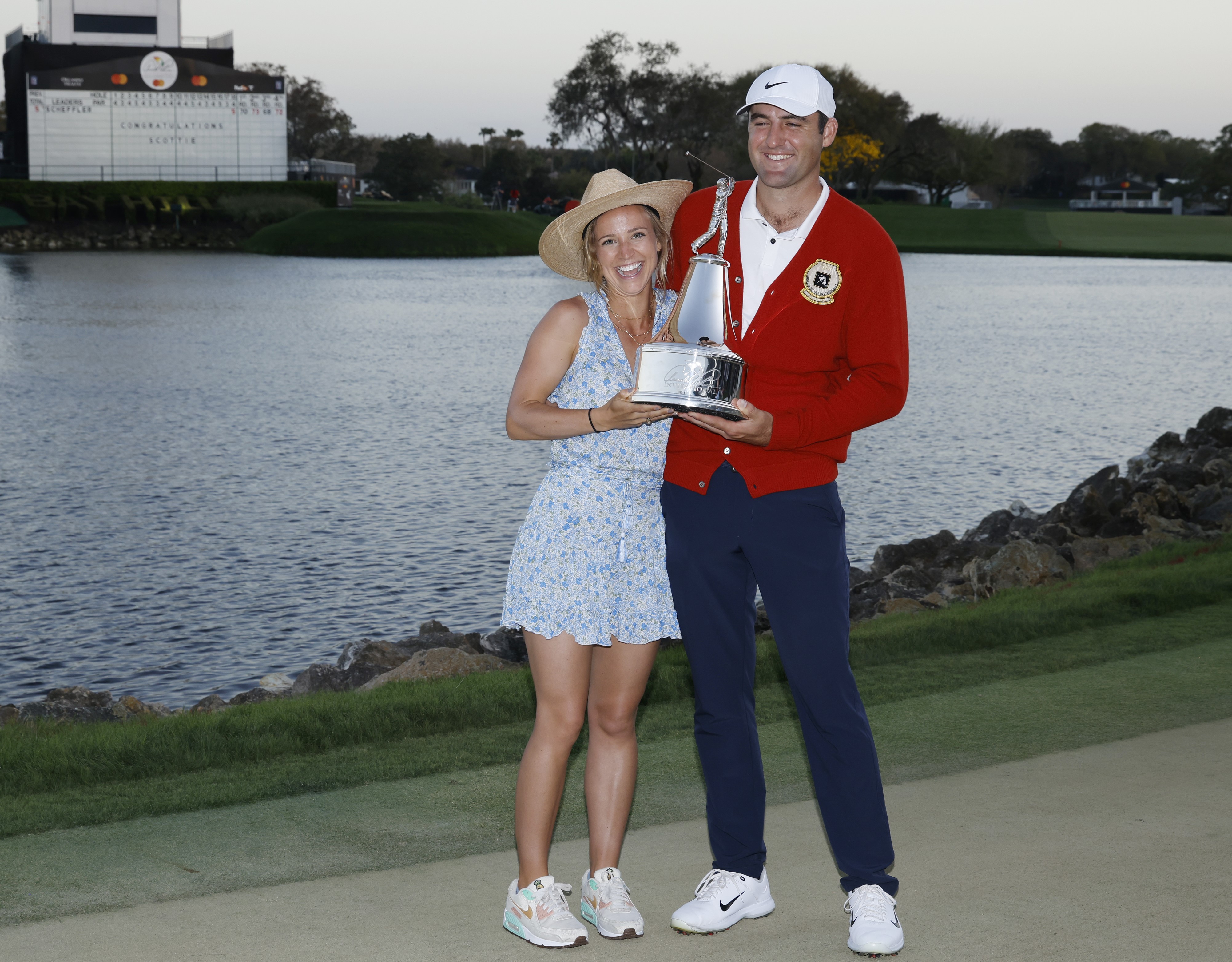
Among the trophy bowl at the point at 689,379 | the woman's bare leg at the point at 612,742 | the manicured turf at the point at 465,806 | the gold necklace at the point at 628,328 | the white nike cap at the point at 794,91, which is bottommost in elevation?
the manicured turf at the point at 465,806

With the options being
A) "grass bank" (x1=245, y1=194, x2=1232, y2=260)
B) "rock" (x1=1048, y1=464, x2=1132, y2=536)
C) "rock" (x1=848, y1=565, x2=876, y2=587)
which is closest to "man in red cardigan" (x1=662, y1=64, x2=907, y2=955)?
"rock" (x1=848, y1=565, x2=876, y2=587)

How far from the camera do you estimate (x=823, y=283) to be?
3.64 meters

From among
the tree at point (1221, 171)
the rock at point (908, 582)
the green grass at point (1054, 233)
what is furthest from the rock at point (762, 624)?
the tree at point (1221, 171)

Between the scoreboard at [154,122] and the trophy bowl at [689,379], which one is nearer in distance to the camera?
the trophy bowl at [689,379]

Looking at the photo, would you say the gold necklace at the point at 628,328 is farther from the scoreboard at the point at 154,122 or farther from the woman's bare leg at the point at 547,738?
the scoreboard at the point at 154,122

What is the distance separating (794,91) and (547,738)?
1886 millimetres

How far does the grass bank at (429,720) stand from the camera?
4984 millimetres

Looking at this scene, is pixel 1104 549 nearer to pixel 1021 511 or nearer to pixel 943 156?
Result: pixel 1021 511

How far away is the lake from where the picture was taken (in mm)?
11219

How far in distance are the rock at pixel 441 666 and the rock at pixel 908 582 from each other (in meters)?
3.36

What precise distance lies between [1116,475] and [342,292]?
37.9m

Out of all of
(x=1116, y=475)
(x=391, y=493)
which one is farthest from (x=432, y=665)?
(x=1116, y=475)

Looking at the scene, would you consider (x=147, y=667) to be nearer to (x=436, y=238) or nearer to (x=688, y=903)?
(x=688, y=903)

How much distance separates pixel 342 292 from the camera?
4922cm
